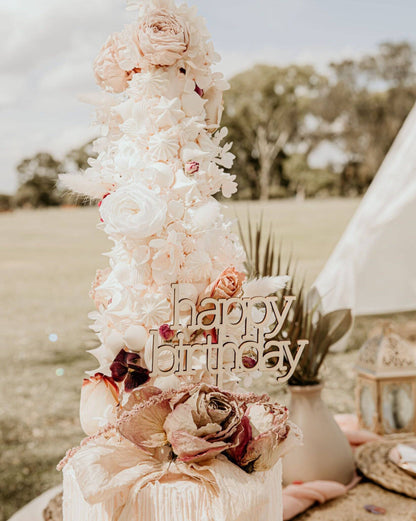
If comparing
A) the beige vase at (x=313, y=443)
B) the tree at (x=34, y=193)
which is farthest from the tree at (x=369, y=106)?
the beige vase at (x=313, y=443)

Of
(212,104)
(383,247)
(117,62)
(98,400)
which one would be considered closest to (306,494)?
(98,400)

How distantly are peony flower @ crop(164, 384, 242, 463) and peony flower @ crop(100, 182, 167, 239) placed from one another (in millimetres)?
348

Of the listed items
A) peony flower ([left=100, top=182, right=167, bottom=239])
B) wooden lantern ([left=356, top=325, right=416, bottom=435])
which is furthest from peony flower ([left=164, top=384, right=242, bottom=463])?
wooden lantern ([left=356, top=325, right=416, bottom=435])

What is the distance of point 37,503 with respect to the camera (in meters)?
1.90

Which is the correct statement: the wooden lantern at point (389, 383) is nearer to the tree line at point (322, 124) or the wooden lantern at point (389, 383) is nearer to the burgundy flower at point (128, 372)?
the burgundy flower at point (128, 372)

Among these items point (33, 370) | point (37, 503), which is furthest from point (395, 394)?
point (33, 370)

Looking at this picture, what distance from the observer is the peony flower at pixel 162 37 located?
4.36 ft

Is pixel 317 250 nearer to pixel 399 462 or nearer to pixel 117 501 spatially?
pixel 399 462

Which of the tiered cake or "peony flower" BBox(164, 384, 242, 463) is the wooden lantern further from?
"peony flower" BBox(164, 384, 242, 463)

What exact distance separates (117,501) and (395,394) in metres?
1.49

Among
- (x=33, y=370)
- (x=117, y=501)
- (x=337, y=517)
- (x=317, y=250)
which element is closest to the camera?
(x=117, y=501)

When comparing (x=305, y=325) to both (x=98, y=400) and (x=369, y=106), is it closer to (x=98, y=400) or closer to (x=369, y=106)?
(x=98, y=400)

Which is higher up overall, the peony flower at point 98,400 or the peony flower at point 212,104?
the peony flower at point 212,104

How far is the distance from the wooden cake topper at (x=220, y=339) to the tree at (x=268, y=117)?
15930mm
